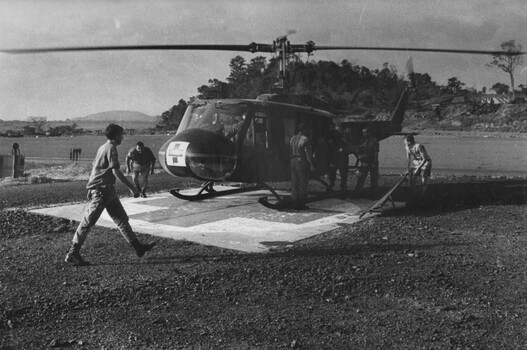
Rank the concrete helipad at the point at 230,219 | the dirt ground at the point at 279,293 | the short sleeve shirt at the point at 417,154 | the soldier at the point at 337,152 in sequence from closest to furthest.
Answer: the dirt ground at the point at 279,293, the concrete helipad at the point at 230,219, the short sleeve shirt at the point at 417,154, the soldier at the point at 337,152

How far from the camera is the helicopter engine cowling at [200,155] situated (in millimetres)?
8688

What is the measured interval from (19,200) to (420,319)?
10012 millimetres

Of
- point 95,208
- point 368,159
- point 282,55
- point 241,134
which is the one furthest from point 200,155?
point 368,159

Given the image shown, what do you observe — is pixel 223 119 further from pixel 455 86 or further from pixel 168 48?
pixel 455 86

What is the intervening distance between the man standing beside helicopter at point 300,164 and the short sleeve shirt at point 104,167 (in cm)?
434

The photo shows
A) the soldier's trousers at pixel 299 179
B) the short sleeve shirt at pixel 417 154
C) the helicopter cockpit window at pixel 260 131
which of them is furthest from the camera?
the short sleeve shirt at pixel 417 154

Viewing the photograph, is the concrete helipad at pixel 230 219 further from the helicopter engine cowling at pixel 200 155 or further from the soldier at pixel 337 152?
the soldier at pixel 337 152

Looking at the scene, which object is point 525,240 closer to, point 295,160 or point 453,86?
point 295,160

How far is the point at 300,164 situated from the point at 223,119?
5.58ft

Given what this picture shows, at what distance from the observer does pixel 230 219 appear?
28.4ft

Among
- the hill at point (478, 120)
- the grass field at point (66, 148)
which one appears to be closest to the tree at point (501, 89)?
the hill at point (478, 120)

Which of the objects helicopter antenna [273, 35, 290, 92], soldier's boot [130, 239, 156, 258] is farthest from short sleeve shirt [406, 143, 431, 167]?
soldier's boot [130, 239, 156, 258]

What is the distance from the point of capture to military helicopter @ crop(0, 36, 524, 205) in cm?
876

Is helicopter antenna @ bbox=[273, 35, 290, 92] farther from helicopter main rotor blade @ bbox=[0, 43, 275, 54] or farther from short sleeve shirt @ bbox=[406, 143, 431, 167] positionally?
short sleeve shirt @ bbox=[406, 143, 431, 167]
